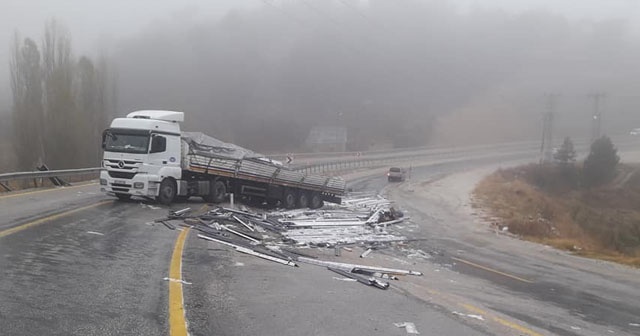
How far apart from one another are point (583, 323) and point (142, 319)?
541 cm

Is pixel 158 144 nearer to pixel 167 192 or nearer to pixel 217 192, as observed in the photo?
pixel 167 192

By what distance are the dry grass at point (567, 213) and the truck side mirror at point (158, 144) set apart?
13576mm

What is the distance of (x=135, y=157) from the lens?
17.9 metres

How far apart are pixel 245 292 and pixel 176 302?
1097mm

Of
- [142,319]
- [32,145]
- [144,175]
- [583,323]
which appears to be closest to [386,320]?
[142,319]

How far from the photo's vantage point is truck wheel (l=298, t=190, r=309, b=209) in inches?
974

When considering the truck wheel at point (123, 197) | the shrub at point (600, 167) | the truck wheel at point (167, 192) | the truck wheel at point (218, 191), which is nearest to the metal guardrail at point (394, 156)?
the truck wheel at point (218, 191)

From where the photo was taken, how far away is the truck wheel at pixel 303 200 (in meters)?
24.7

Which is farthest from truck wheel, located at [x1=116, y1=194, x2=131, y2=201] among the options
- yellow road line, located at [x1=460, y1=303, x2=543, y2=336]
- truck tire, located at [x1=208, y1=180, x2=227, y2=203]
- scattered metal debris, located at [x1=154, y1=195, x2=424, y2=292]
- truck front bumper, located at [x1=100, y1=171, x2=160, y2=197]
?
yellow road line, located at [x1=460, y1=303, x2=543, y2=336]

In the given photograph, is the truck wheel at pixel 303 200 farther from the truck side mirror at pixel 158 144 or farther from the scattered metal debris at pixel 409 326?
the scattered metal debris at pixel 409 326

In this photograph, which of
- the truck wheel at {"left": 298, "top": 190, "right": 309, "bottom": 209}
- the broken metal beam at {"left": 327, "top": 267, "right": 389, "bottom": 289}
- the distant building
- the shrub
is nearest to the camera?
the broken metal beam at {"left": 327, "top": 267, "right": 389, "bottom": 289}

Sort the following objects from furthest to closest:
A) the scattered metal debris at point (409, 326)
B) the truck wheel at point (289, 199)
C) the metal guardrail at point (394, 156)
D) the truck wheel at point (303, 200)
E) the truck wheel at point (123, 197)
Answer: the metal guardrail at point (394, 156)
the truck wheel at point (303, 200)
the truck wheel at point (289, 199)
the truck wheel at point (123, 197)
the scattered metal debris at point (409, 326)

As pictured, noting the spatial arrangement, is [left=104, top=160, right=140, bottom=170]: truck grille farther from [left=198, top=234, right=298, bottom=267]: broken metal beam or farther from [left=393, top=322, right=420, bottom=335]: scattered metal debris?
[left=393, top=322, right=420, bottom=335]: scattered metal debris

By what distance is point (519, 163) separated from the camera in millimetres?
80562
